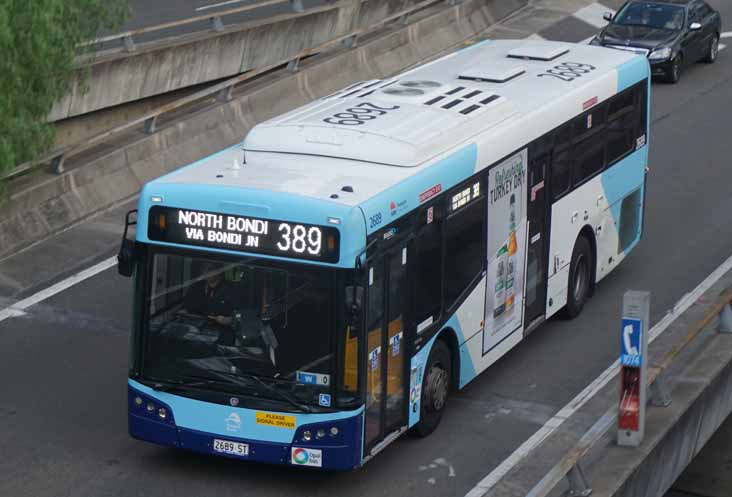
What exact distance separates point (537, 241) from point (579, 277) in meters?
1.72

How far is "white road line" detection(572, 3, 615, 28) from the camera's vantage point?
33278 millimetres

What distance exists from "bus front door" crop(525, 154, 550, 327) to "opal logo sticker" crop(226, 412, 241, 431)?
4.65m

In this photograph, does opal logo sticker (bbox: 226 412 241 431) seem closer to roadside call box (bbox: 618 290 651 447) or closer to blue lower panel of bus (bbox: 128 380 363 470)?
blue lower panel of bus (bbox: 128 380 363 470)

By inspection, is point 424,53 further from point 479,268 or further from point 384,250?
point 384,250

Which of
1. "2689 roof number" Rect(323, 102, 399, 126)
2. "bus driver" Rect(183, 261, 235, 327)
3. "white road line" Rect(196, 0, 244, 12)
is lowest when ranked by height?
"white road line" Rect(196, 0, 244, 12)

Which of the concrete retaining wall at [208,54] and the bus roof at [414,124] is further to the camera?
the concrete retaining wall at [208,54]

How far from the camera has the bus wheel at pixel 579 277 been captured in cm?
1717

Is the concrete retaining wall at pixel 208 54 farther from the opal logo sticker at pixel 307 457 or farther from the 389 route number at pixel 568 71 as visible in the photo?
the opal logo sticker at pixel 307 457

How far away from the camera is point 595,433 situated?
459 inches

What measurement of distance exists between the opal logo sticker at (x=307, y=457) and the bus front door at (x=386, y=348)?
44cm

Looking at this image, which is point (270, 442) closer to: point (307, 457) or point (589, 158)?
point (307, 457)

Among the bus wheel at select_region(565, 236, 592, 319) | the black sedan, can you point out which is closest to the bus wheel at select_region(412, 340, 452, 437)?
the bus wheel at select_region(565, 236, 592, 319)

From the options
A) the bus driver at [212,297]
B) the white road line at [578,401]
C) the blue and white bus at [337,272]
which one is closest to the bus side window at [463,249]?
the blue and white bus at [337,272]

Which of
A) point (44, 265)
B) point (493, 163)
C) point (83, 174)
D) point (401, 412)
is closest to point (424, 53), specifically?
point (83, 174)
